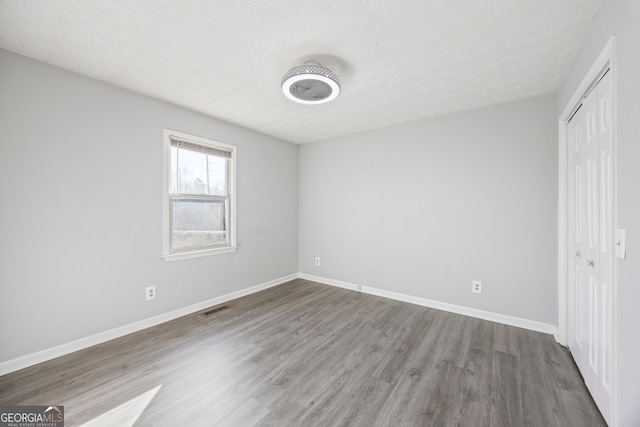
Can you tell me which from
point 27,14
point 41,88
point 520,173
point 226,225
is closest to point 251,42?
point 27,14

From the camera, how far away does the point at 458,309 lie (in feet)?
10.2

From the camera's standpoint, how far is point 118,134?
2514 millimetres

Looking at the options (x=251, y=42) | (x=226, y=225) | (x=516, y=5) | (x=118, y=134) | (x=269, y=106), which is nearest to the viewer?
(x=516, y=5)

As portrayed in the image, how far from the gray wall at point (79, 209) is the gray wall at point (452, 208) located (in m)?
2.12

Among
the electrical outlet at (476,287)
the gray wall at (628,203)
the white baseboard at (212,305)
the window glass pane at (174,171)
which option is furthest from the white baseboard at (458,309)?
the window glass pane at (174,171)

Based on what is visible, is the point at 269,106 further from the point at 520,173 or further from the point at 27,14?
the point at 520,173

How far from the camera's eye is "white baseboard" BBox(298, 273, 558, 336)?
2.64 metres

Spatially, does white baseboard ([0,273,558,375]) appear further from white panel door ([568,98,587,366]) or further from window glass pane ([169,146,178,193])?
window glass pane ([169,146,178,193])

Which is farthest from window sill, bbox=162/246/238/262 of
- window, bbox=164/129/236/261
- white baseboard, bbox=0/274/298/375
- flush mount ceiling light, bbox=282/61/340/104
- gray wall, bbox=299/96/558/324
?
flush mount ceiling light, bbox=282/61/340/104

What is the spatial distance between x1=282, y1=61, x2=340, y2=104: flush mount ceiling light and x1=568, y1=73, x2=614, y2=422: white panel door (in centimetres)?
176

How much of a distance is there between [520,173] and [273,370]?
3.18 m

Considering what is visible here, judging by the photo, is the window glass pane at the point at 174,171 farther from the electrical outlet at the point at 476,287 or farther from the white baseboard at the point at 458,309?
the electrical outlet at the point at 476,287

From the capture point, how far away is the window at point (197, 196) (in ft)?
9.66

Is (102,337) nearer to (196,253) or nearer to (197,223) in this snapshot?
(196,253)
